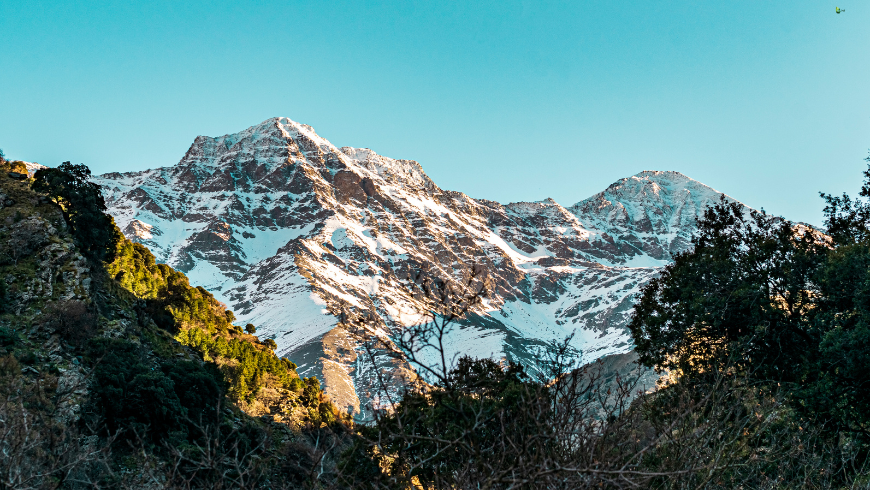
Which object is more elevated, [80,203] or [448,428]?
[80,203]

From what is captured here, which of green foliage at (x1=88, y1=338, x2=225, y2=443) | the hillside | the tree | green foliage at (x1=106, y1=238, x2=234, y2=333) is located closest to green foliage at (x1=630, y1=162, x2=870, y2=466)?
the tree

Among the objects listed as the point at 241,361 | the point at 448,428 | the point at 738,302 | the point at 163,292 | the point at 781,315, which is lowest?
the point at 781,315

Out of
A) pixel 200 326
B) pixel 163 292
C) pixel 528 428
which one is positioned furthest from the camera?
pixel 200 326

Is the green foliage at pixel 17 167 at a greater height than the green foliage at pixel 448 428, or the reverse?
the green foliage at pixel 17 167

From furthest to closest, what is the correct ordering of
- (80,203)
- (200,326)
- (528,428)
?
(200,326) → (80,203) → (528,428)

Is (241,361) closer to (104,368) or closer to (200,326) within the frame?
(200,326)

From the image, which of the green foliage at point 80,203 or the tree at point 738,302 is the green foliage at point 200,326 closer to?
the green foliage at point 80,203

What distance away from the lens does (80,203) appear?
3500cm

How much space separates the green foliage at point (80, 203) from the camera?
1314 inches

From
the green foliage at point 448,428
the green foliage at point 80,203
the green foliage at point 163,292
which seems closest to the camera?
the green foliage at point 448,428

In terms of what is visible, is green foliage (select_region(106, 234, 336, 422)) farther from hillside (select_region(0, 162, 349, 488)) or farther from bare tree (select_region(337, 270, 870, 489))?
bare tree (select_region(337, 270, 870, 489))

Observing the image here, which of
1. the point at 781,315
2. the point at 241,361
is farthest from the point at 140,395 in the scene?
the point at 781,315

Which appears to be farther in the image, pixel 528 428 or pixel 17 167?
pixel 17 167

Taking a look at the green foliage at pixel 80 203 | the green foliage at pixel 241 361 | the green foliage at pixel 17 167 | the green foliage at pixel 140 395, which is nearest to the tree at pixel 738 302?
the green foliage at pixel 140 395
